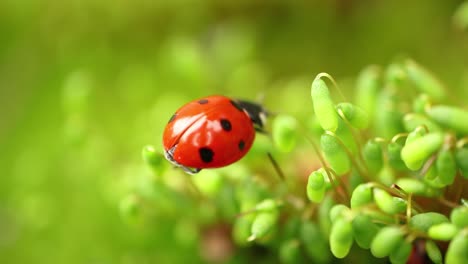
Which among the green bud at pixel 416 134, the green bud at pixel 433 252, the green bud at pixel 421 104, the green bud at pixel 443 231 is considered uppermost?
the green bud at pixel 416 134

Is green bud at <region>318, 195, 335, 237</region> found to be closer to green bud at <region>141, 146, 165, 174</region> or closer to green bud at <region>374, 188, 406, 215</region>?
green bud at <region>374, 188, 406, 215</region>

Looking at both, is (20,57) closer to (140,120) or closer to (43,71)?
(43,71)

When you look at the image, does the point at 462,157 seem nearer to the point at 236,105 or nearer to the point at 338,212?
the point at 338,212

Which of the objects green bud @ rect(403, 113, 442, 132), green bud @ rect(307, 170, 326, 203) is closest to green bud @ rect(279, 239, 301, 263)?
green bud @ rect(307, 170, 326, 203)

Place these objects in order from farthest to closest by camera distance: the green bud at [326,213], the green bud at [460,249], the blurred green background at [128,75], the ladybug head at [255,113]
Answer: the blurred green background at [128,75] < the ladybug head at [255,113] < the green bud at [326,213] < the green bud at [460,249]

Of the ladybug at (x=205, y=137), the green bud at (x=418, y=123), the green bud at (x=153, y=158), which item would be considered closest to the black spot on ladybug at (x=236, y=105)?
the ladybug at (x=205, y=137)

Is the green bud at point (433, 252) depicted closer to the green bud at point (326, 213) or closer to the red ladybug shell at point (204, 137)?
the green bud at point (326, 213)
